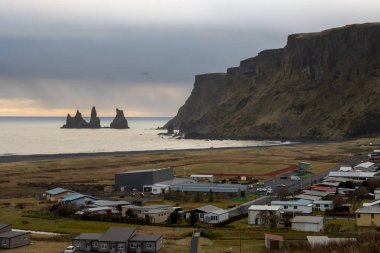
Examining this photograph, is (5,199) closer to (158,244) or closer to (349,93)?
(158,244)

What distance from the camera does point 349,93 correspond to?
195 m

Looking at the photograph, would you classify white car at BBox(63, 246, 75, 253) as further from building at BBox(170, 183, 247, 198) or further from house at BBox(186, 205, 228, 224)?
building at BBox(170, 183, 247, 198)

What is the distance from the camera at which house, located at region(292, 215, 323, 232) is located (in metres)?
42.4

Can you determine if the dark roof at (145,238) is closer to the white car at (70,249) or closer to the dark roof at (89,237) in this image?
the dark roof at (89,237)

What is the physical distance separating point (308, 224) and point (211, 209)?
30.3 feet

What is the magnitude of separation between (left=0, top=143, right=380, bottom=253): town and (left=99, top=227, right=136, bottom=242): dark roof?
2.6 inches

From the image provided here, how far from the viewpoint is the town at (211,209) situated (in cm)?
3709

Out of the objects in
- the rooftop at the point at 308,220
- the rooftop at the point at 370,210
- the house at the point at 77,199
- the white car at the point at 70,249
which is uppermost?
the rooftop at the point at 370,210

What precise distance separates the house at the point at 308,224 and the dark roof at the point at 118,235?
1320 centimetres

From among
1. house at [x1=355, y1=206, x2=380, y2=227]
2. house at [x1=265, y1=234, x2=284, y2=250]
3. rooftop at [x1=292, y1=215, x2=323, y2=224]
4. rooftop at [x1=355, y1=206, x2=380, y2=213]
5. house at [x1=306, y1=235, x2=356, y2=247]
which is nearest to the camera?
house at [x1=306, y1=235, x2=356, y2=247]

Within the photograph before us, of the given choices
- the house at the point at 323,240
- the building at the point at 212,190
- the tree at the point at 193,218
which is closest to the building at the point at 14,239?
the tree at the point at 193,218

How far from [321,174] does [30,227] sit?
48.8m

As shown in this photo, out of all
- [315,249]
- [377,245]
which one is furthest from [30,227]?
[377,245]

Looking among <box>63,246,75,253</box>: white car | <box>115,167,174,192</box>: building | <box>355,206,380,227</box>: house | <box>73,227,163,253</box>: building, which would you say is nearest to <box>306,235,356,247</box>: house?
<box>355,206,380,227</box>: house
